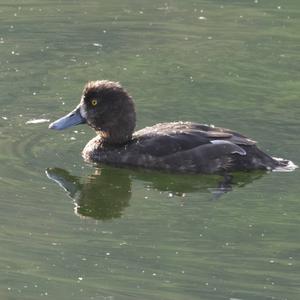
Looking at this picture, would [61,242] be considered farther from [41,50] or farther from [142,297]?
[41,50]

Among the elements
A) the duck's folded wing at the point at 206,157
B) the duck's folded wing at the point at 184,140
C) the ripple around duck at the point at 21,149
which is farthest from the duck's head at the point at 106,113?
the duck's folded wing at the point at 206,157

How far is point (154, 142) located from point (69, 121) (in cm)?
101

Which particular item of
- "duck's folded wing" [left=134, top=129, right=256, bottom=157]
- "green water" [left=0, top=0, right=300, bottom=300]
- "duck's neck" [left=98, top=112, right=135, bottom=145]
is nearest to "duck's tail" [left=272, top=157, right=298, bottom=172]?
"green water" [left=0, top=0, right=300, bottom=300]

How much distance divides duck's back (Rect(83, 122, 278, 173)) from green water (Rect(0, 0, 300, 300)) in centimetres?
15

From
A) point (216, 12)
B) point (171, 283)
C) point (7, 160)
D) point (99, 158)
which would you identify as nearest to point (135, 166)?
point (99, 158)

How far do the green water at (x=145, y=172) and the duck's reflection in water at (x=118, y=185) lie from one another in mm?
20

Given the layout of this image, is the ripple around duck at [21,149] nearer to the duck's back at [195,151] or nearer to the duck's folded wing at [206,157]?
the duck's back at [195,151]

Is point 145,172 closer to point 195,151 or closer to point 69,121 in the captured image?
point 195,151

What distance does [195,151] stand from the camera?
12.2 meters

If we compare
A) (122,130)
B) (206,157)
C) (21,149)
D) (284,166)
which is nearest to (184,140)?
(206,157)

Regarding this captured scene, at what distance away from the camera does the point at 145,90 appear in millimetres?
14609

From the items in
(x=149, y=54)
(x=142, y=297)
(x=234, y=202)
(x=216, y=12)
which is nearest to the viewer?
(x=142, y=297)

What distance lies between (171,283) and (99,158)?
3565 mm

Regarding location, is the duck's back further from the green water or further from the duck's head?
the duck's head
